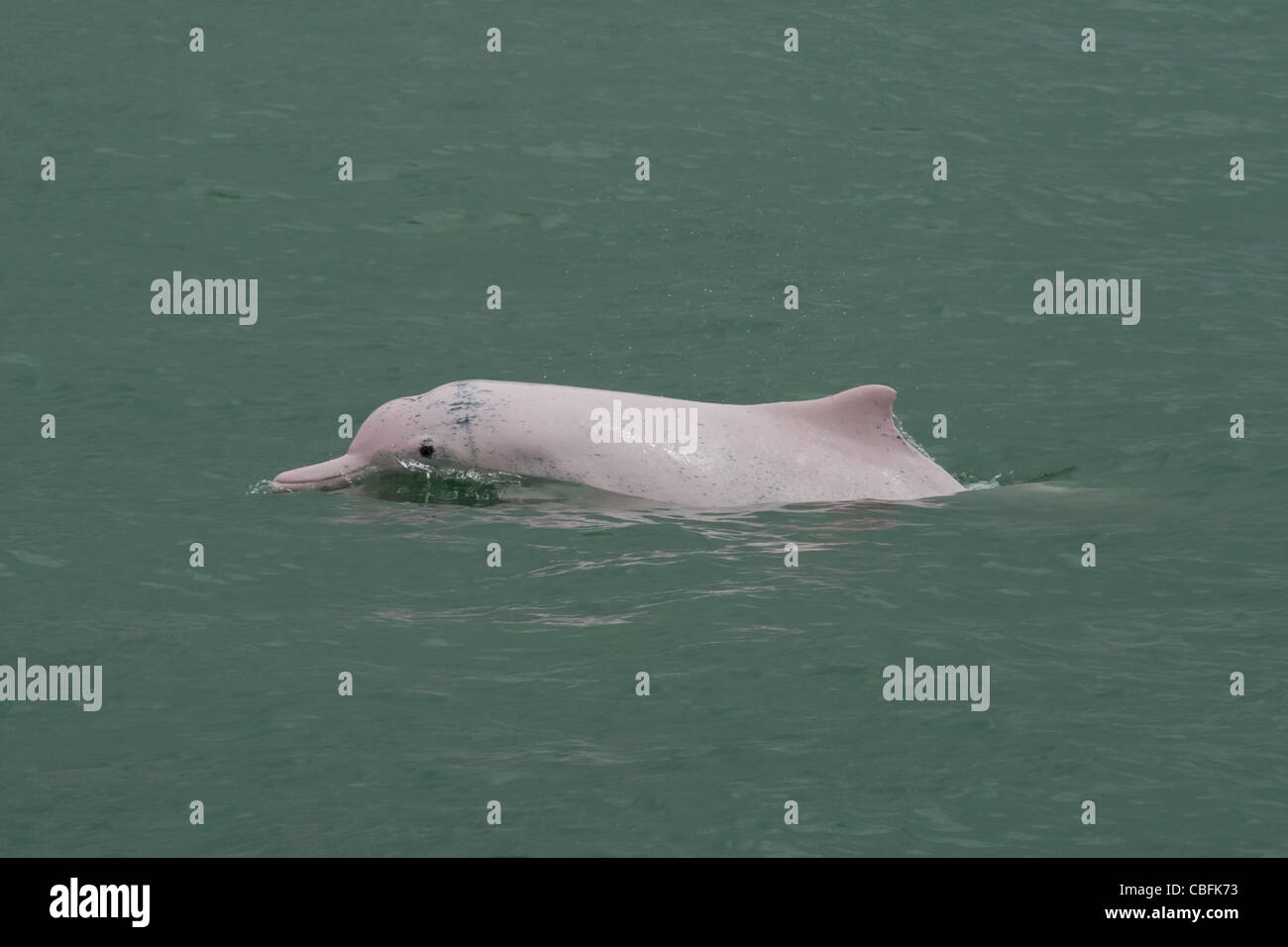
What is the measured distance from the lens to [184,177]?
30734 mm

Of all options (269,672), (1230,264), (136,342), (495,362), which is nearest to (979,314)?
(1230,264)

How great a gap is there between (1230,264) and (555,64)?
13.1 m

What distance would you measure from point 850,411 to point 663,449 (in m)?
1.71

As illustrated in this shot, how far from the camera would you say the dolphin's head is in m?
17.6

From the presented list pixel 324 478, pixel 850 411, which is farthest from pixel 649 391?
pixel 324 478

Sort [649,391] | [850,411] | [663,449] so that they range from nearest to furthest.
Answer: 1. [663,449]
2. [850,411]
3. [649,391]

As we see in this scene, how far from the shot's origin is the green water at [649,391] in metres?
11.7

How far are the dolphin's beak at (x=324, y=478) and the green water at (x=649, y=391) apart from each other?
0.24m

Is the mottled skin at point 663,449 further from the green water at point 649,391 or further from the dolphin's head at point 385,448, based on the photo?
the green water at point 649,391

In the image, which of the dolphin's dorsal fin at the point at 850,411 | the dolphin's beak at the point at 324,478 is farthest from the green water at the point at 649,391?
the dolphin's dorsal fin at the point at 850,411

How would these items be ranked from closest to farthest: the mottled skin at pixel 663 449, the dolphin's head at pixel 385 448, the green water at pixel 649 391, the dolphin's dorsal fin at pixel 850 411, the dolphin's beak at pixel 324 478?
the green water at pixel 649 391
the mottled skin at pixel 663 449
the dolphin's dorsal fin at pixel 850 411
the dolphin's head at pixel 385 448
the dolphin's beak at pixel 324 478

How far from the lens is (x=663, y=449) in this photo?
17.3 metres

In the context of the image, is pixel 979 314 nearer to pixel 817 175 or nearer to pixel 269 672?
pixel 817 175

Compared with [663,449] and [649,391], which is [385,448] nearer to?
[663,449]
